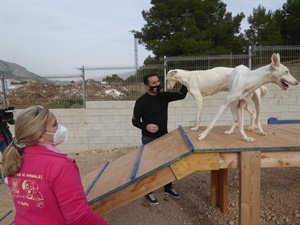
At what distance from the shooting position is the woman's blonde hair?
160 cm

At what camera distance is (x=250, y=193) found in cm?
256

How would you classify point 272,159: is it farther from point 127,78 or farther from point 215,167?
point 127,78

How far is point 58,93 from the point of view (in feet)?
27.7

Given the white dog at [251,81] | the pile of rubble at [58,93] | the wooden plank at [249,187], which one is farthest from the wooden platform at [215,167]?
the pile of rubble at [58,93]

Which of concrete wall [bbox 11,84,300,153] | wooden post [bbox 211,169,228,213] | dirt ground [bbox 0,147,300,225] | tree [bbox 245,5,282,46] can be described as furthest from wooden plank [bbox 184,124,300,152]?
tree [bbox 245,5,282,46]

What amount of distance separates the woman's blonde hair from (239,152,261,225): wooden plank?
1.77 metres

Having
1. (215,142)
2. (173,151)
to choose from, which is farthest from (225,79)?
(173,151)

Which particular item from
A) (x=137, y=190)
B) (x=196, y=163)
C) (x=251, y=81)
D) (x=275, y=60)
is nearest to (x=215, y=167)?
(x=196, y=163)

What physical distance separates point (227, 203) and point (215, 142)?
63.3 inches

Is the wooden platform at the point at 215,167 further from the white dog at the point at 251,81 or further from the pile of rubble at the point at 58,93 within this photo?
the pile of rubble at the point at 58,93

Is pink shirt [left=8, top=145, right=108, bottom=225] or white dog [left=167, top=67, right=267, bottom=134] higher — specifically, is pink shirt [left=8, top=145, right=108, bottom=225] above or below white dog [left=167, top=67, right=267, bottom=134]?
below

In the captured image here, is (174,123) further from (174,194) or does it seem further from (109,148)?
(174,194)

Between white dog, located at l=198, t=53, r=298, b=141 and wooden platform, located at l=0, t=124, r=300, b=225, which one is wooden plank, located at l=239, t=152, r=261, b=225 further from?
white dog, located at l=198, t=53, r=298, b=141

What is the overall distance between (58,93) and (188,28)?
29.0 ft
